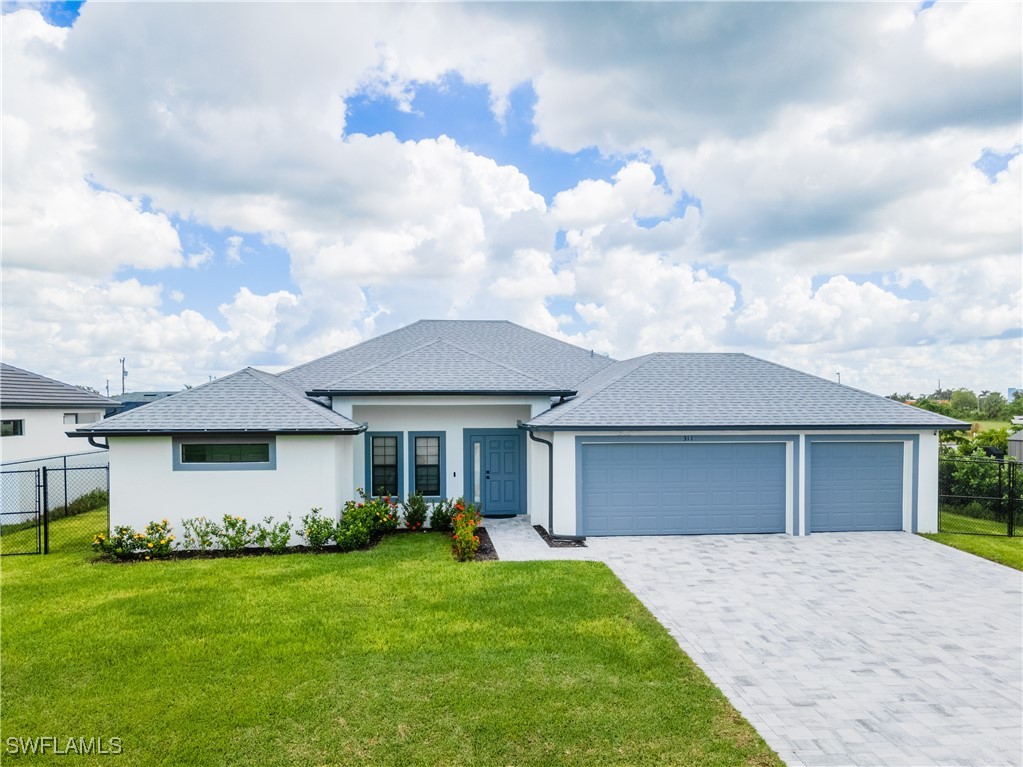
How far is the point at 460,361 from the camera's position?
14961 millimetres

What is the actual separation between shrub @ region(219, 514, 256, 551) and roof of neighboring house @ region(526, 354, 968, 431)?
6.61 m

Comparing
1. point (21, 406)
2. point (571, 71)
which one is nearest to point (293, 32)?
point (571, 71)

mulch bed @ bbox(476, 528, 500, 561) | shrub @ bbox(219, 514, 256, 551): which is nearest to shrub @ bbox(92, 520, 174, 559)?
shrub @ bbox(219, 514, 256, 551)

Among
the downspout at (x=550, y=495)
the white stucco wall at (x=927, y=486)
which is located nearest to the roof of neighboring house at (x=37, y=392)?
the downspout at (x=550, y=495)

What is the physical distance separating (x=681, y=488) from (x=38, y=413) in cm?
2128

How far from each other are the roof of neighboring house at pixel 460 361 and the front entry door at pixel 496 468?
63.1 inches

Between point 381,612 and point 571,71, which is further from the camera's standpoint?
point 571,71

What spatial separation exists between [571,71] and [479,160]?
7.35 metres

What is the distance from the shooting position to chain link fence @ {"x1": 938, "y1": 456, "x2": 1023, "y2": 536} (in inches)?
531

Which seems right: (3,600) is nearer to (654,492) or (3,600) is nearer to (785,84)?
(654,492)

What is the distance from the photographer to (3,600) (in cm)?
852

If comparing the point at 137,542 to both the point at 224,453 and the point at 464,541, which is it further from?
the point at 464,541

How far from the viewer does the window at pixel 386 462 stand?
46.4 feet

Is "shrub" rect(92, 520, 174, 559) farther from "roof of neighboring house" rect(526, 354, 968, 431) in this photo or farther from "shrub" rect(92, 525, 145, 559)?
"roof of neighboring house" rect(526, 354, 968, 431)
